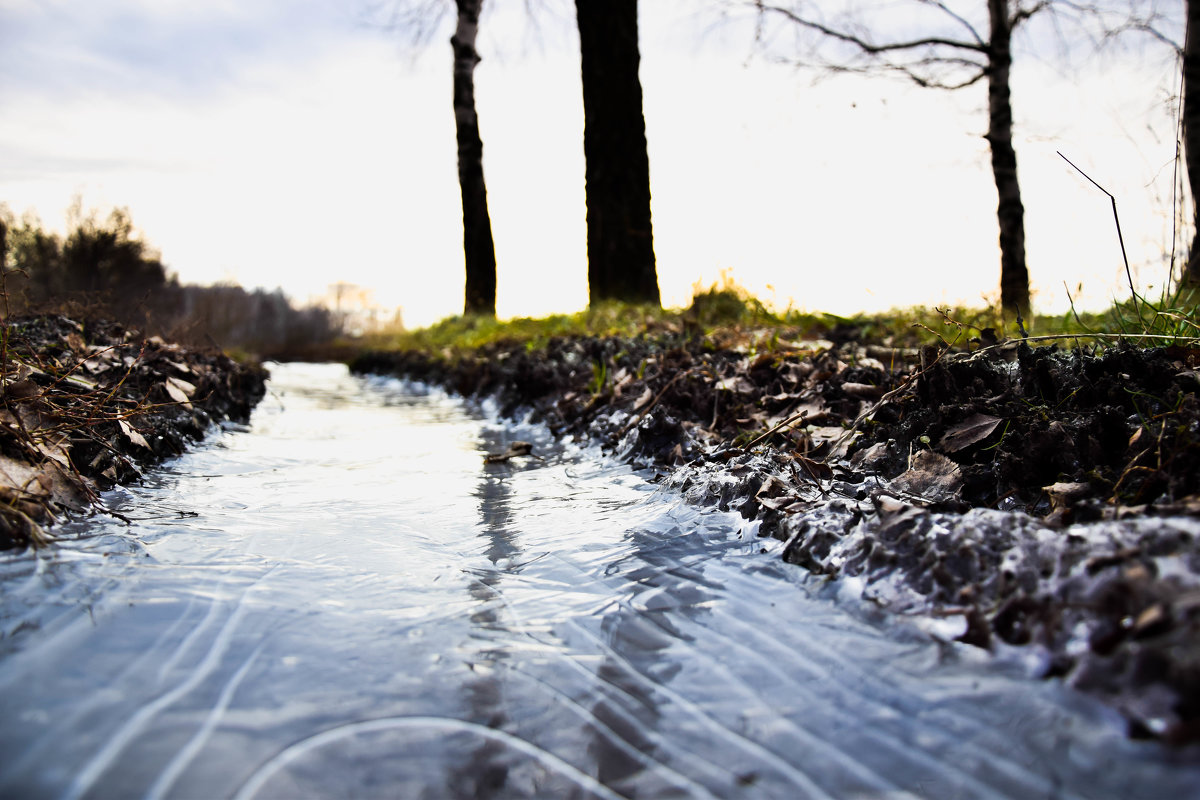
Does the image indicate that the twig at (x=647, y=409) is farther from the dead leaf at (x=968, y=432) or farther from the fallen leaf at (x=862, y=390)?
the dead leaf at (x=968, y=432)

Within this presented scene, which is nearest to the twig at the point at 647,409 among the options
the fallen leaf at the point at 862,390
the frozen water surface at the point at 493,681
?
the fallen leaf at the point at 862,390

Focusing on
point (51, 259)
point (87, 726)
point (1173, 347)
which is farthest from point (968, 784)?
point (51, 259)

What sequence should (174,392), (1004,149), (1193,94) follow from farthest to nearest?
(1004,149)
(1193,94)
(174,392)

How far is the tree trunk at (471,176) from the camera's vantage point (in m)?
10.6

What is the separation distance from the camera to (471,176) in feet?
35.4

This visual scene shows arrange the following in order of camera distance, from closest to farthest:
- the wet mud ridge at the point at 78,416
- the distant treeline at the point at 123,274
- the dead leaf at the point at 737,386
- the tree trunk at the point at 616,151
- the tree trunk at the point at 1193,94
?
the wet mud ridge at the point at 78,416 < the dead leaf at the point at 737,386 < the tree trunk at the point at 1193,94 < the tree trunk at the point at 616,151 < the distant treeline at the point at 123,274

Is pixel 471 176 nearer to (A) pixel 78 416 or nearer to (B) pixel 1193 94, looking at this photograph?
(B) pixel 1193 94

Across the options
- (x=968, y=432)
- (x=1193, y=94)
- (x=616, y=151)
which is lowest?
(x=968, y=432)

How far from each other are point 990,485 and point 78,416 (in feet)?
8.85

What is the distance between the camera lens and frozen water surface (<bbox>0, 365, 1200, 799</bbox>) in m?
0.94

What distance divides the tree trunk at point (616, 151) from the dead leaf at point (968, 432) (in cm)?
535

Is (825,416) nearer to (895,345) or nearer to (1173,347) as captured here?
(1173,347)

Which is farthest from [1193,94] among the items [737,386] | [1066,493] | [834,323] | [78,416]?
[78,416]

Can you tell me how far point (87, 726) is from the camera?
100 cm
